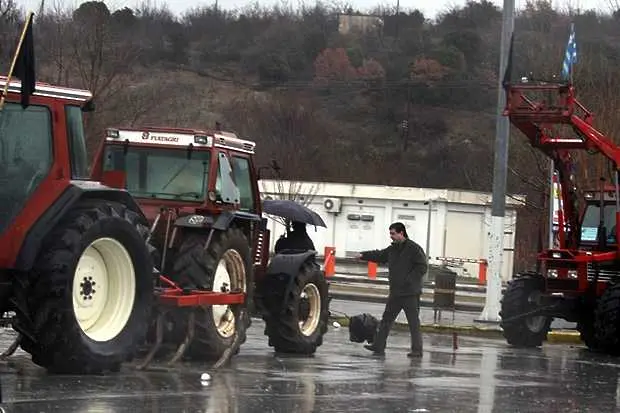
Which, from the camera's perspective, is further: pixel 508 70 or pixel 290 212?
pixel 508 70

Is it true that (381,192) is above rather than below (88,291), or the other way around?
above

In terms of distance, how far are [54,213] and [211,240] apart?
268cm

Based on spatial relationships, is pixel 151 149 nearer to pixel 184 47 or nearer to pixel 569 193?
pixel 569 193

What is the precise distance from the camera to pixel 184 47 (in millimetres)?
87625

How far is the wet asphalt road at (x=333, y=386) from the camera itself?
32.7 feet

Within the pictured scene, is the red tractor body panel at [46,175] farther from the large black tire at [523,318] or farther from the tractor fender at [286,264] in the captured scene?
the large black tire at [523,318]

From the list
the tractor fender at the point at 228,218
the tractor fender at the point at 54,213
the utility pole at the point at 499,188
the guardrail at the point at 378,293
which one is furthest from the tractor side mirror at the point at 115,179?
the guardrail at the point at 378,293

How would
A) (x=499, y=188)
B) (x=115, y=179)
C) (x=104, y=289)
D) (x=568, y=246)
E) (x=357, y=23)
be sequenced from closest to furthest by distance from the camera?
(x=104, y=289), (x=115, y=179), (x=568, y=246), (x=499, y=188), (x=357, y=23)

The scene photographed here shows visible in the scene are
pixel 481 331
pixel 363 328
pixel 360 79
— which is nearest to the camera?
pixel 363 328

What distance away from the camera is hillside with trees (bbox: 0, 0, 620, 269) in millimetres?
47594

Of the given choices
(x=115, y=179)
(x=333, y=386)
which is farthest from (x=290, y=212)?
(x=333, y=386)

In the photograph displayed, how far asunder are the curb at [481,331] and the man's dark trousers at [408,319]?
5.28m

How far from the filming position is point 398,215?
158ft

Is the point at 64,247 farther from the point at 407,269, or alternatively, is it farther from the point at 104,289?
the point at 407,269
